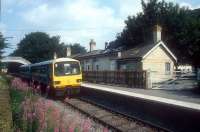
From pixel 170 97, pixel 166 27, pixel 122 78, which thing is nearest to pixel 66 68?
pixel 170 97

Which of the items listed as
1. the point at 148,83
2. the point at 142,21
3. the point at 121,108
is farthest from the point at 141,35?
the point at 121,108

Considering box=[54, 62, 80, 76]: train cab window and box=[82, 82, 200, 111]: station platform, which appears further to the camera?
box=[54, 62, 80, 76]: train cab window

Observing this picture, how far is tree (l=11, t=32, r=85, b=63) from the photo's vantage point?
87188 mm

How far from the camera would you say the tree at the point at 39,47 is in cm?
8719

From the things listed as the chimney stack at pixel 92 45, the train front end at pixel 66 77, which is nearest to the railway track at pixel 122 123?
the train front end at pixel 66 77

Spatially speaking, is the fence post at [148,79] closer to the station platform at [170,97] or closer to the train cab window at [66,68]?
the station platform at [170,97]

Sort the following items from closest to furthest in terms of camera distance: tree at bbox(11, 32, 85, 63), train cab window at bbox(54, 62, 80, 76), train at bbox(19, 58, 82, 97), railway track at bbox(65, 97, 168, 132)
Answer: railway track at bbox(65, 97, 168, 132) < train at bbox(19, 58, 82, 97) < train cab window at bbox(54, 62, 80, 76) < tree at bbox(11, 32, 85, 63)

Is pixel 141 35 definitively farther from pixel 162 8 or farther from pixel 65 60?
pixel 65 60

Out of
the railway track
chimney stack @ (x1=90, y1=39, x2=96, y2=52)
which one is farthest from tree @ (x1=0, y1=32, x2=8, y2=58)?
chimney stack @ (x1=90, y1=39, x2=96, y2=52)

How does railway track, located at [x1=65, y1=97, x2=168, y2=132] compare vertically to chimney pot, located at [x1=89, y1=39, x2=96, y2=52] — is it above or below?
below

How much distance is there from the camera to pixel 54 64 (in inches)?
885

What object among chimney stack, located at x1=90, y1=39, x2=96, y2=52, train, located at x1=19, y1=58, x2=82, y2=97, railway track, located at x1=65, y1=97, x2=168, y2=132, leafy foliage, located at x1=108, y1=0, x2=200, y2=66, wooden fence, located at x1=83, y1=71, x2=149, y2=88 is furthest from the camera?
chimney stack, located at x1=90, y1=39, x2=96, y2=52

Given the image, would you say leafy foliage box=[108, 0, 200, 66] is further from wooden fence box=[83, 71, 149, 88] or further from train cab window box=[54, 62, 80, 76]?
train cab window box=[54, 62, 80, 76]

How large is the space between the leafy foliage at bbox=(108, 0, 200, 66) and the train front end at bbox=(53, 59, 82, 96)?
68.4ft
